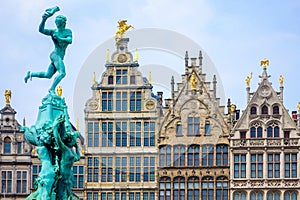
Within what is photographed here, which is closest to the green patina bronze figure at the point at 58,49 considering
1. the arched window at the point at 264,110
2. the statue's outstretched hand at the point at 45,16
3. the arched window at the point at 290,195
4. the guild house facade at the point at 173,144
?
the statue's outstretched hand at the point at 45,16

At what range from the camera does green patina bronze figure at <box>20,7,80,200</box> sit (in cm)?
3078

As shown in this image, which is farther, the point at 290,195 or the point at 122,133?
the point at 122,133

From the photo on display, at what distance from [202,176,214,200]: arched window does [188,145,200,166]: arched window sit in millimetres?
1103

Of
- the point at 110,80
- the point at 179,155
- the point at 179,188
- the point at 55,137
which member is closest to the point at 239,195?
the point at 179,188

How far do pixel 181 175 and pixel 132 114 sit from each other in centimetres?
471

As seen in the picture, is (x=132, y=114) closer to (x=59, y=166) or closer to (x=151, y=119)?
(x=151, y=119)

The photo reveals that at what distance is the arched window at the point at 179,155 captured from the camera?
2179 inches

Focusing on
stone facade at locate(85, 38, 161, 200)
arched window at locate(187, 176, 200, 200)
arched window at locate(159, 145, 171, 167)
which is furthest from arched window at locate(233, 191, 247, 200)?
stone facade at locate(85, 38, 161, 200)

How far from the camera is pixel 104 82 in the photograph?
5662 cm

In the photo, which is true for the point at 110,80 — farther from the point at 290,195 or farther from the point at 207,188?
the point at 290,195

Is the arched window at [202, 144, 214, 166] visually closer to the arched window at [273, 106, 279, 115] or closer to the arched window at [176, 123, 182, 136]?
the arched window at [176, 123, 182, 136]

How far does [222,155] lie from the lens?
55188mm

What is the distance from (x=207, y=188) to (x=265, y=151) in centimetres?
405

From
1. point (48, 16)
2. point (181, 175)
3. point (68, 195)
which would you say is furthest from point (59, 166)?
point (181, 175)
